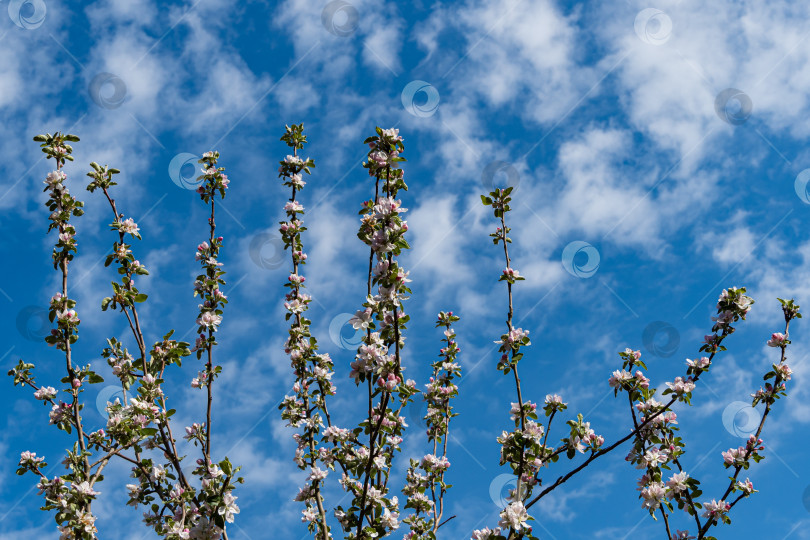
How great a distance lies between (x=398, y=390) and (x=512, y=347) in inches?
44.6

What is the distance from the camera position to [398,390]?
3193 millimetres

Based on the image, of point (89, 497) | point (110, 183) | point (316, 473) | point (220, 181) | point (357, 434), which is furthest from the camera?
point (220, 181)

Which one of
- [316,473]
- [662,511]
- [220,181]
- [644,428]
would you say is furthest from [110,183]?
[662,511]

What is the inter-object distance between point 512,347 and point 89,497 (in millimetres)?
2902

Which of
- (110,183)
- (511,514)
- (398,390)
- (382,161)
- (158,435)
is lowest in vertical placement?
(511,514)

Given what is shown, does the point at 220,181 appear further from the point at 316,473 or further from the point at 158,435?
the point at 316,473

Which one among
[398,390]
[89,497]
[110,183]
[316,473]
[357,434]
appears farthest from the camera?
[110,183]

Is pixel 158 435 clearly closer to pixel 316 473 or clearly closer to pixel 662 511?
pixel 316 473

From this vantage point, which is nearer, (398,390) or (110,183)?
(398,390)

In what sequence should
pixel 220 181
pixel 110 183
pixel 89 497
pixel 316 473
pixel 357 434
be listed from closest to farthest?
pixel 89 497, pixel 357 434, pixel 316 473, pixel 110 183, pixel 220 181

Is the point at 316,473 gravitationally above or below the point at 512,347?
below

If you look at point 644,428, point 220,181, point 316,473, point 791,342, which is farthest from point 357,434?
point 791,342

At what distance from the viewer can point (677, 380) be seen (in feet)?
13.4

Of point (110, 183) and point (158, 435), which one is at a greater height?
point (110, 183)
